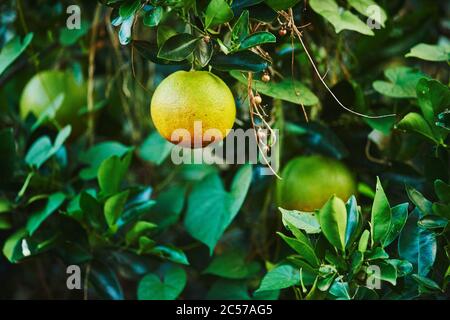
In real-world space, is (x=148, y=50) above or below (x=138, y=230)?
above

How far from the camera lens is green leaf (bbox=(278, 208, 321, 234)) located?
0.88 m

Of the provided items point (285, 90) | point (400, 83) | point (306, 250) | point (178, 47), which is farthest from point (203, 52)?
point (400, 83)

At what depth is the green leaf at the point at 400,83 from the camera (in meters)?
1.09

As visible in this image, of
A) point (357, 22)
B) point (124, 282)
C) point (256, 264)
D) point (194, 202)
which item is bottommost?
point (124, 282)

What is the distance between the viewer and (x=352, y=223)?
0.88 metres

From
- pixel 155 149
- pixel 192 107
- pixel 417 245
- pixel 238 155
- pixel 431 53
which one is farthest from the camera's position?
pixel 155 149

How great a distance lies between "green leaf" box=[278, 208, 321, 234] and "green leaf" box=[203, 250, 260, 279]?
11.4 inches

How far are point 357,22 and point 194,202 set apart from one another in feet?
1.44

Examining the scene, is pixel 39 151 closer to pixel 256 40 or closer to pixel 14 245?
pixel 14 245

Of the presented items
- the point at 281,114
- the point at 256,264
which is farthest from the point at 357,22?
the point at 256,264

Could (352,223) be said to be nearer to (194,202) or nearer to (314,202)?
(314,202)

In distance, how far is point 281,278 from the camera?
3.11 ft

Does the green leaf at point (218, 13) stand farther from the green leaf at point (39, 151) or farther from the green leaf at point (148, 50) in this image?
Result: the green leaf at point (39, 151)

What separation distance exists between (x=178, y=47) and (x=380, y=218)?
0.36 metres
